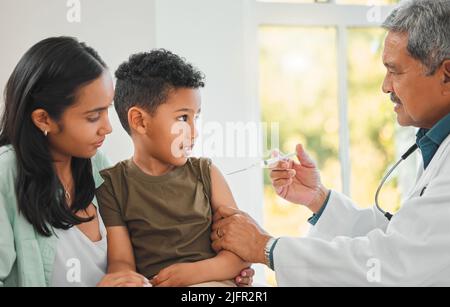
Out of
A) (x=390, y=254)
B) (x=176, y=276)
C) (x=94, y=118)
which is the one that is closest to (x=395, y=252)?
(x=390, y=254)

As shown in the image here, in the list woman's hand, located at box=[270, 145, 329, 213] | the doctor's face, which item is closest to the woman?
woman's hand, located at box=[270, 145, 329, 213]

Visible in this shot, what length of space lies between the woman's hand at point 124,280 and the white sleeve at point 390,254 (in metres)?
0.29

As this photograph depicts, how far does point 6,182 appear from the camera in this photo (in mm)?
1201

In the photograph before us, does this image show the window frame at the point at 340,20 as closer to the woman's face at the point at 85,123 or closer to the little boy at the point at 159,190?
the little boy at the point at 159,190

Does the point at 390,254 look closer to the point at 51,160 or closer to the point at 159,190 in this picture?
the point at 159,190

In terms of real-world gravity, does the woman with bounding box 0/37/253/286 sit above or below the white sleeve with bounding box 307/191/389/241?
above

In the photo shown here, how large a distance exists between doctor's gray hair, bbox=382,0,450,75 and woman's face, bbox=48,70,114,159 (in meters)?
0.68

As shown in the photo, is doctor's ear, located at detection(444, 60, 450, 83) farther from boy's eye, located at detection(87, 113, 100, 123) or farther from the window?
boy's eye, located at detection(87, 113, 100, 123)

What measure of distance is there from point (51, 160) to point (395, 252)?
739 millimetres

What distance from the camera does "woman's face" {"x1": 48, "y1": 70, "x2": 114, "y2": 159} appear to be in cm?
125

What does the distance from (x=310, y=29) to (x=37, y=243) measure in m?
1.12

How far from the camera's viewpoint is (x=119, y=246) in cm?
132
